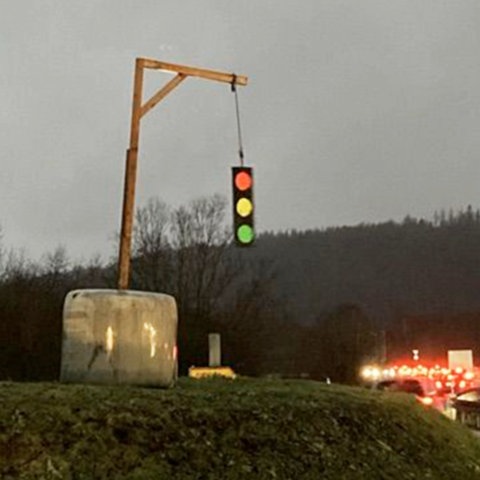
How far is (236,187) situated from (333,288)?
102439mm

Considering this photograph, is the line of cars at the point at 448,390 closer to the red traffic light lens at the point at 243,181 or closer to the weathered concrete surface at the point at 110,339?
the red traffic light lens at the point at 243,181

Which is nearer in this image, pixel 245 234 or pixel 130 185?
pixel 130 185

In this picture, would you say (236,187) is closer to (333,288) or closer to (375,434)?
(375,434)

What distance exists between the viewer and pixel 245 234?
13.9 m

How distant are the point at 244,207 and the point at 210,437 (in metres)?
5.50

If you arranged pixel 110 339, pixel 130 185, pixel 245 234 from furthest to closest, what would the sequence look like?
pixel 245 234, pixel 130 185, pixel 110 339

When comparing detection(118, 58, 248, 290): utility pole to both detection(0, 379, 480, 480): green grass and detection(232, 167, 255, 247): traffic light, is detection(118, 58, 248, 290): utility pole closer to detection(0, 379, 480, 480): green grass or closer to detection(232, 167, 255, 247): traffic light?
detection(232, 167, 255, 247): traffic light

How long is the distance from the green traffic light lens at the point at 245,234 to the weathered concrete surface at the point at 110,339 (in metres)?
2.40

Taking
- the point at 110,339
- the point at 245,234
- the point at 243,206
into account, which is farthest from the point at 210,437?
the point at 243,206

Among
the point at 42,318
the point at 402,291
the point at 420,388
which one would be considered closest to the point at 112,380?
the point at 420,388

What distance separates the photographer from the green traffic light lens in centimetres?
1391

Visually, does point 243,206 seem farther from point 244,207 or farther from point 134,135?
point 134,135

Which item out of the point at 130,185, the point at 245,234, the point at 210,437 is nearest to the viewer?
the point at 210,437

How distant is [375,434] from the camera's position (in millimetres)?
10609
